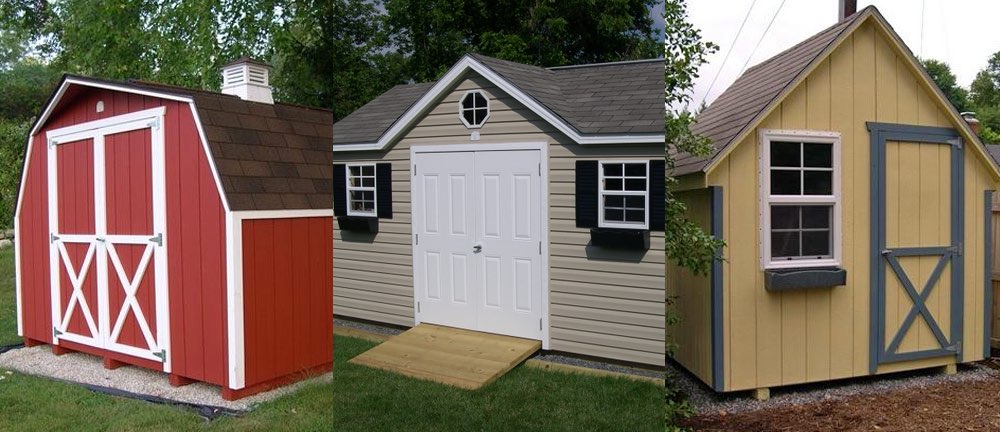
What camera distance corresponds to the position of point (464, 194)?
1.63 metres

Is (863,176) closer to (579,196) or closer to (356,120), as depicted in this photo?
(579,196)

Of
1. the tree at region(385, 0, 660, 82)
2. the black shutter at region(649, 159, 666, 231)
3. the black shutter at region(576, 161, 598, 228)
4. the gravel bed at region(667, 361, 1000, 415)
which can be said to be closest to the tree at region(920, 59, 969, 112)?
the gravel bed at region(667, 361, 1000, 415)

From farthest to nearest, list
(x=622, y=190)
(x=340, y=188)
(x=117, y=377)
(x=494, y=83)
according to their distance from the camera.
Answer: (x=117, y=377), (x=340, y=188), (x=494, y=83), (x=622, y=190)

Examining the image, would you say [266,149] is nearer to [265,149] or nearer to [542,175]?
[265,149]

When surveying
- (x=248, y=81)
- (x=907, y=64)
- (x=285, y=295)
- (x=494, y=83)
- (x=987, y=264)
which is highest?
(x=248, y=81)

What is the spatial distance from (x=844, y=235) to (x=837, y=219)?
11cm

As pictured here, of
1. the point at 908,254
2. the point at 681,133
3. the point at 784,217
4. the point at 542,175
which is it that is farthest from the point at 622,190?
the point at 908,254

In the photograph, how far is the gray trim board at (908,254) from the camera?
2.56 m

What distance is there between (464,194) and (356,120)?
1.21 ft

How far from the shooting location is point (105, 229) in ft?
13.8

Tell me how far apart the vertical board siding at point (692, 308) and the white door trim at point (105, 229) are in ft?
9.63

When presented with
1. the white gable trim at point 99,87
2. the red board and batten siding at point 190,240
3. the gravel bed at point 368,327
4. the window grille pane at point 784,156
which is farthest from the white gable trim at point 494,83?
the red board and batten siding at point 190,240

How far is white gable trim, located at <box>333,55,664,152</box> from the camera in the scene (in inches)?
55.1

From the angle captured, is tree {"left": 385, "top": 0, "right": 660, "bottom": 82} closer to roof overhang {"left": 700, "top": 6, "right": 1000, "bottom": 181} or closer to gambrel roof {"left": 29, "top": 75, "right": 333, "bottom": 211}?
roof overhang {"left": 700, "top": 6, "right": 1000, "bottom": 181}
